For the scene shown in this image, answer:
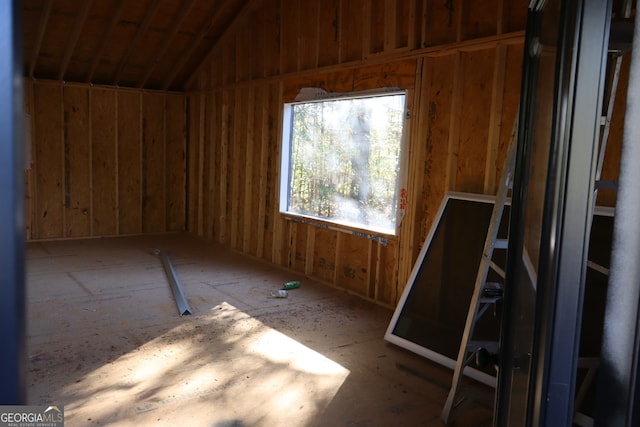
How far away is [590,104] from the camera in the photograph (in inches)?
33.7

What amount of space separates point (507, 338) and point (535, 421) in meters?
0.54

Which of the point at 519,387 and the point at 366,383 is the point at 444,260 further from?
the point at 519,387

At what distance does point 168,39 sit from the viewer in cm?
727

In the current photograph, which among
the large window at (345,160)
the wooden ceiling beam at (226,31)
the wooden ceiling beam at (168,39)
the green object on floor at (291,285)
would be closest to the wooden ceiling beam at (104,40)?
the wooden ceiling beam at (168,39)

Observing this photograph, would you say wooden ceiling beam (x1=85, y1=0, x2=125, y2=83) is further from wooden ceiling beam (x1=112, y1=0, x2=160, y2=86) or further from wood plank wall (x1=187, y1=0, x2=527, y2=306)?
wood plank wall (x1=187, y1=0, x2=527, y2=306)

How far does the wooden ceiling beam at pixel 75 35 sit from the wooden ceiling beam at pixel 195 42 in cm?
153

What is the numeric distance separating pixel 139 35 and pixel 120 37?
38 centimetres

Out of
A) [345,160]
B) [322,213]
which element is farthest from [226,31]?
[322,213]

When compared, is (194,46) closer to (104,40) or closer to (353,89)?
(104,40)

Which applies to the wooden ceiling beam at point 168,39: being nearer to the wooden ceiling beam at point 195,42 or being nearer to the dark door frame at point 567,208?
the wooden ceiling beam at point 195,42

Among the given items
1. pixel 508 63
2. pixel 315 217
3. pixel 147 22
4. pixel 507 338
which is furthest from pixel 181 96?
pixel 507 338

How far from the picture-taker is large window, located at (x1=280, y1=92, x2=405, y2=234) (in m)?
5.17

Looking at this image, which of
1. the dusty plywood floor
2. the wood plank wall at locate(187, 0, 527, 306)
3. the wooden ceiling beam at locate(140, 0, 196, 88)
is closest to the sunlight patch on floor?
the dusty plywood floor

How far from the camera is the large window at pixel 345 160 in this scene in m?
5.17
